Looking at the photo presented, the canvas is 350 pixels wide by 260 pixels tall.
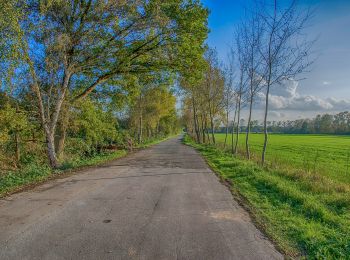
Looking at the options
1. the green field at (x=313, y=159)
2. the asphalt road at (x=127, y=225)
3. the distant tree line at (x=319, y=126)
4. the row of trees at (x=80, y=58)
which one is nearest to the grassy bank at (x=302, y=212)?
the asphalt road at (x=127, y=225)

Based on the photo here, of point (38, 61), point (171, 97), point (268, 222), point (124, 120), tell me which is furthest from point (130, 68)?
point (171, 97)

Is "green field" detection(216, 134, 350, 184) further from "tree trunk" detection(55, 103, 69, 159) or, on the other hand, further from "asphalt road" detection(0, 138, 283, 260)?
"tree trunk" detection(55, 103, 69, 159)

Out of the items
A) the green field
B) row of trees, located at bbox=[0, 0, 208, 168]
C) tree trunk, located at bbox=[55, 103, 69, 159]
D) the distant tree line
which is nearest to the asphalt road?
row of trees, located at bbox=[0, 0, 208, 168]

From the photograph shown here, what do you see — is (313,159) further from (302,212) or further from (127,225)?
(127,225)

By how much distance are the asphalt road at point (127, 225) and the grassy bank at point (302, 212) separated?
1.56 ft

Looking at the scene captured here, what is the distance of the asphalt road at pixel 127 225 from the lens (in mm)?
4484

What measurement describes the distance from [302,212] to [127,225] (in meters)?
4.37

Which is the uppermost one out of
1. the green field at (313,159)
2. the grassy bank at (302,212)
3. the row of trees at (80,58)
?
the row of trees at (80,58)

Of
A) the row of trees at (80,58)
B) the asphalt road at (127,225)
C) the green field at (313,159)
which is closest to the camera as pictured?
the asphalt road at (127,225)

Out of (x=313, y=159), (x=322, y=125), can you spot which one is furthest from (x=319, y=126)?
(x=313, y=159)

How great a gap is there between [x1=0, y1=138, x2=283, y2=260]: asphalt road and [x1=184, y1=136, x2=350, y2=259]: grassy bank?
1.56 feet

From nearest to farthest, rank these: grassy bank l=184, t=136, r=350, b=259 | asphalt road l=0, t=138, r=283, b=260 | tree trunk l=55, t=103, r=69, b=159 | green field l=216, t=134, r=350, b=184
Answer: asphalt road l=0, t=138, r=283, b=260, grassy bank l=184, t=136, r=350, b=259, green field l=216, t=134, r=350, b=184, tree trunk l=55, t=103, r=69, b=159

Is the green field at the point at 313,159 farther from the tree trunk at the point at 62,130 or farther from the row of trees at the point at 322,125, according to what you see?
the row of trees at the point at 322,125

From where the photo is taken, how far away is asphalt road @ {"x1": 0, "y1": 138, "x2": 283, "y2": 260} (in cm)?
448
